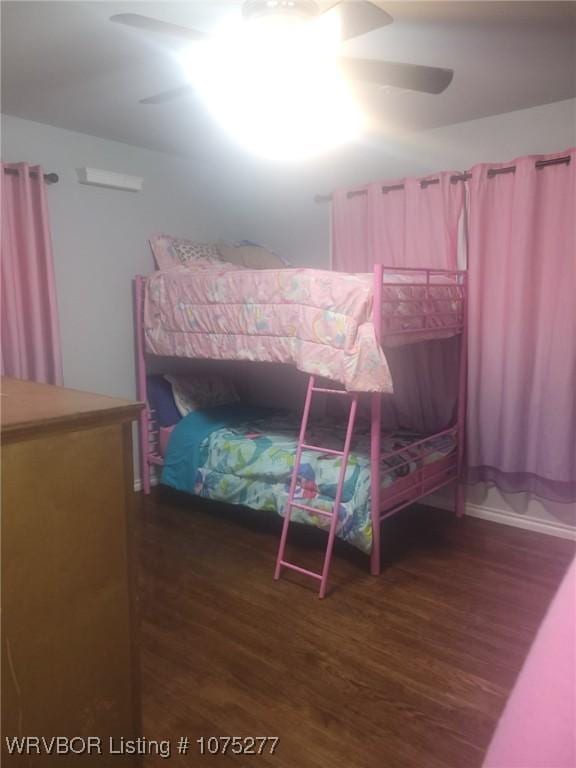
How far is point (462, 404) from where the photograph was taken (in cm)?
349

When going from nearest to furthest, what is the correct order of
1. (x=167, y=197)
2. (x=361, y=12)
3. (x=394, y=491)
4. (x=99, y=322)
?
(x=361, y=12)
(x=394, y=491)
(x=99, y=322)
(x=167, y=197)

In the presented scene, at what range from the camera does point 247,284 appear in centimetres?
310

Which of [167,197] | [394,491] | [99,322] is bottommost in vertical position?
[394,491]

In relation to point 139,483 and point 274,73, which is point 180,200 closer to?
point 139,483

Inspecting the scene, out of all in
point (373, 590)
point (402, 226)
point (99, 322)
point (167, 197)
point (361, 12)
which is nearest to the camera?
point (361, 12)

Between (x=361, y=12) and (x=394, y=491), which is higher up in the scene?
(x=361, y=12)

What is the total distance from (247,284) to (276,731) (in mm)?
2130

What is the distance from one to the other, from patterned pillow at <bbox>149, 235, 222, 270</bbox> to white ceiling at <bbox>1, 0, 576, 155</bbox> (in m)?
0.77

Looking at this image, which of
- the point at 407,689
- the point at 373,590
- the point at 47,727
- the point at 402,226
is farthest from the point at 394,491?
the point at 47,727

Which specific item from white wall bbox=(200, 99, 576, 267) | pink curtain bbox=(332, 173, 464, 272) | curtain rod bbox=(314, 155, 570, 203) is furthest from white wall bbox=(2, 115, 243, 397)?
pink curtain bbox=(332, 173, 464, 272)

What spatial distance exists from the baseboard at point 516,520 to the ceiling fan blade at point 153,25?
3.09 metres

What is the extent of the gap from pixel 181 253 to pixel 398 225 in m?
1.58

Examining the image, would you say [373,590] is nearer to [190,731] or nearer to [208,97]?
[190,731]

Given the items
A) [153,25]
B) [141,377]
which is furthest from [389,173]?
[153,25]
